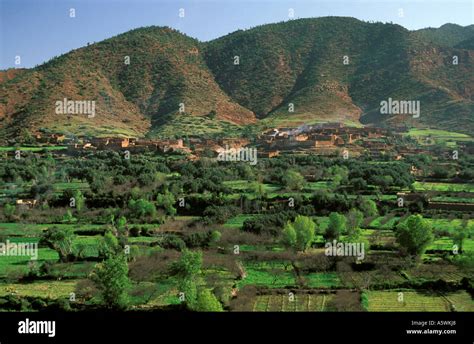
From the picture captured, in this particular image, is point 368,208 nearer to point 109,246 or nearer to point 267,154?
point 109,246

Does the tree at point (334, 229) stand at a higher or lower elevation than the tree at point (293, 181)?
lower

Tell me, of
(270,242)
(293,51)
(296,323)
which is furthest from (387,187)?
(293,51)

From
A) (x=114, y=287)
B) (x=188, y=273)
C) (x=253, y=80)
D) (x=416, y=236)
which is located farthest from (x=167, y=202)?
(x=253, y=80)

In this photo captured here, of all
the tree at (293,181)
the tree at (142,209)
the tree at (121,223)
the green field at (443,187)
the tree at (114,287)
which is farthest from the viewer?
the tree at (293,181)

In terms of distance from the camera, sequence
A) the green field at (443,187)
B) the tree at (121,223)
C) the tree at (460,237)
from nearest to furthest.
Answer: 1. the tree at (460,237)
2. the tree at (121,223)
3. the green field at (443,187)

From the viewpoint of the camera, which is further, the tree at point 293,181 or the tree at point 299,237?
the tree at point 293,181

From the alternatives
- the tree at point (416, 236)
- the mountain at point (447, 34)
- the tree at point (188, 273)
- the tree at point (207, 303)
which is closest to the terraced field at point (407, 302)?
the tree at point (416, 236)

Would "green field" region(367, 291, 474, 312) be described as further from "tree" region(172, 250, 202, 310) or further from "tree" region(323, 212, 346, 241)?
"tree" region(323, 212, 346, 241)

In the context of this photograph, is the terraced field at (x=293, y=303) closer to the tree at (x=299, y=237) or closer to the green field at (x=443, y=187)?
the tree at (x=299, y=237)
